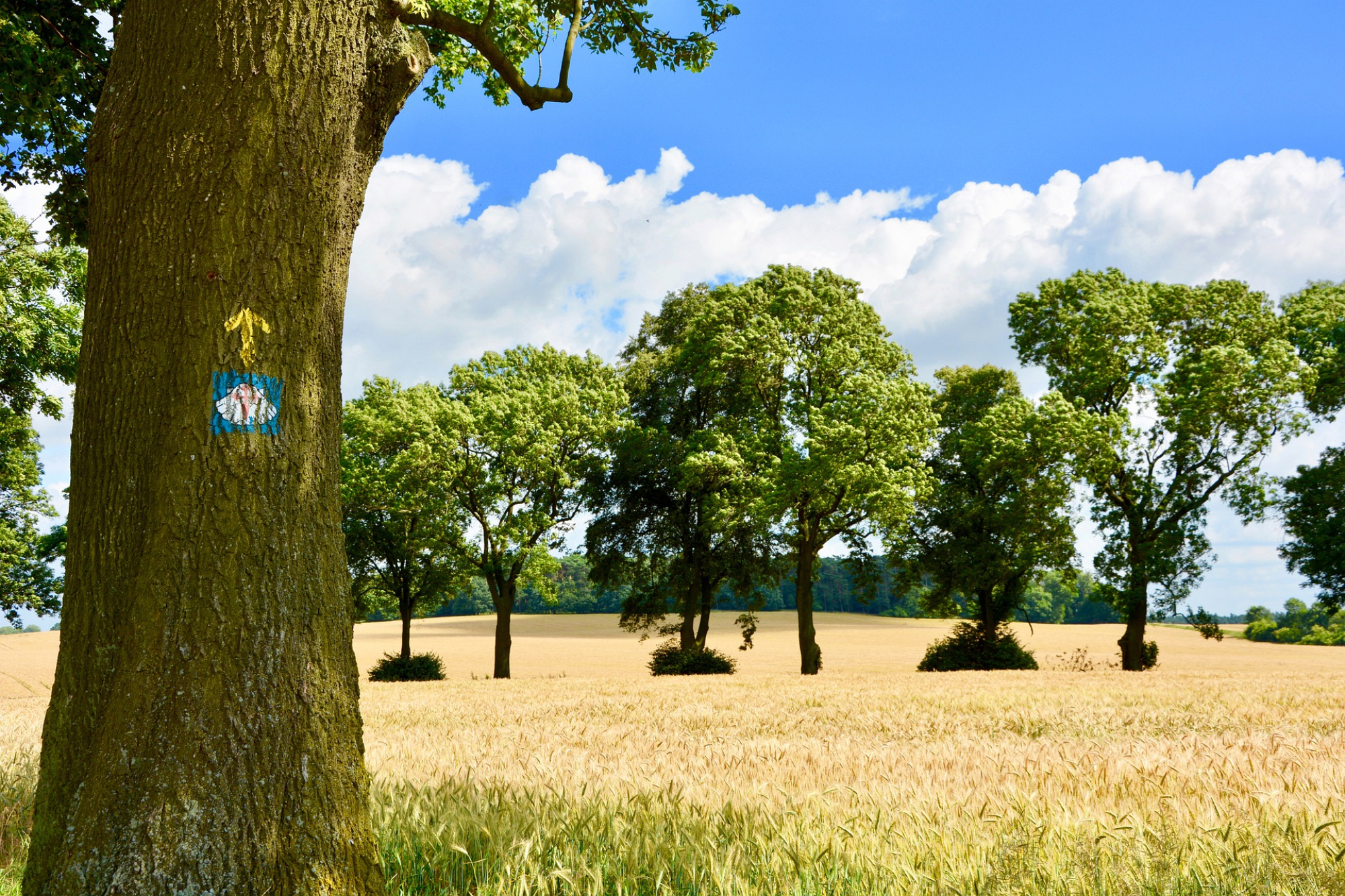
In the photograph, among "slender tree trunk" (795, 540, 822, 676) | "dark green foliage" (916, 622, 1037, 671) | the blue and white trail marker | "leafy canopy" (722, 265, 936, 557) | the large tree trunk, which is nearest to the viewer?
the large tree trunk

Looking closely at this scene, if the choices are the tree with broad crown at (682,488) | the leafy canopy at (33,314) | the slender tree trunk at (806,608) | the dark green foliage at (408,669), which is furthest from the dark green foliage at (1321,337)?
the leafy canopy at (33,314)

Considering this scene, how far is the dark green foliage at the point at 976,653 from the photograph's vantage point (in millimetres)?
32062

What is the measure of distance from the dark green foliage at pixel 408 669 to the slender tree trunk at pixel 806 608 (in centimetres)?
1407

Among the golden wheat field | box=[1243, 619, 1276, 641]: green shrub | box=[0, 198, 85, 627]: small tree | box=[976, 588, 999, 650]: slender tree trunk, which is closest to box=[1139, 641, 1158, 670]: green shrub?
box=[976, 588, 999, 650]: slender tree trunk

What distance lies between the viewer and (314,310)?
3.53 meters

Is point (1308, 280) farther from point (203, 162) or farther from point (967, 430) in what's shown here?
point (203, 162)

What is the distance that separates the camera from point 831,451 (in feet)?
81.1

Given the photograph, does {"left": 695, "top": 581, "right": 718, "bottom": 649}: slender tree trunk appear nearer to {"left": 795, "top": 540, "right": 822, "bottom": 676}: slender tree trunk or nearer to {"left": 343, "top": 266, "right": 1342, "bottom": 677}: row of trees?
{"left": 343, "top": 266, "right": 1342, "bottom": 677}: row of trees

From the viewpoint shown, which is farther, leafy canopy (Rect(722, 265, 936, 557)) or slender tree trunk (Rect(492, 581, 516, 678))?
slender tree trunk (Rect(492, 581, 516, 678))

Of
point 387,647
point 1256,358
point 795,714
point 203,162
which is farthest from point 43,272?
point 387,647

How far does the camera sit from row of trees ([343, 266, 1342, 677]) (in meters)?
27.2

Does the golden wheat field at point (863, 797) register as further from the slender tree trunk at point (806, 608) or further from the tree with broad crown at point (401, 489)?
the tree with broad crown at point (401, 489)

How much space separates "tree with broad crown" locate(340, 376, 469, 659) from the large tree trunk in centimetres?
2633

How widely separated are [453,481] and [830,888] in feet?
92.0
